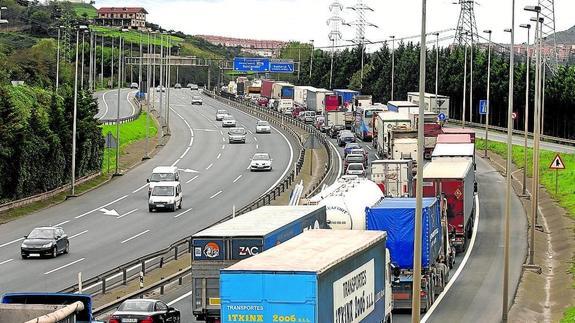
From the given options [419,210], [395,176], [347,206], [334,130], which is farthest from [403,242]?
[334,130]

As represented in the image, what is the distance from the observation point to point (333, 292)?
26672 mm

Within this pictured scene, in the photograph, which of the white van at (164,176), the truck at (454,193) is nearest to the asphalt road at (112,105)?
the white van at (164,176)

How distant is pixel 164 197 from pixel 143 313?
3608 centimetres

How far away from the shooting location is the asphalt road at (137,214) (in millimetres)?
49875

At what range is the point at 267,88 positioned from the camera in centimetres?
17488

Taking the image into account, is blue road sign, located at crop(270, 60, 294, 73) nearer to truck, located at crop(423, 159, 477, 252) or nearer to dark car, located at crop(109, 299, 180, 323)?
truck, located at crop(423, 159, 477, 252)

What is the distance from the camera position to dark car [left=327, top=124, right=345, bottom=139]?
4599 inches

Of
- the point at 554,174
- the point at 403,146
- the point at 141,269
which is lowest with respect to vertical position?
the point at 141,269

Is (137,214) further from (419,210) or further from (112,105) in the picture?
(112,105)

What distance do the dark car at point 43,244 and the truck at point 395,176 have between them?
589 inches

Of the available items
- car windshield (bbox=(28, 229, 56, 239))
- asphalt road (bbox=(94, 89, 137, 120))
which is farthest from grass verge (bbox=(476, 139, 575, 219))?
asphalt road (bbox=(94, 89, 137, 120))

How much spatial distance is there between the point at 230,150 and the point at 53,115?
26581 mm

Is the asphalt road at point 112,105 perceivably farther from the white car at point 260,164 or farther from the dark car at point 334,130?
the white car at point 260,164

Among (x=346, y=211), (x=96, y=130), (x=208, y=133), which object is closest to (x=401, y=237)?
(x=346, y=211)
